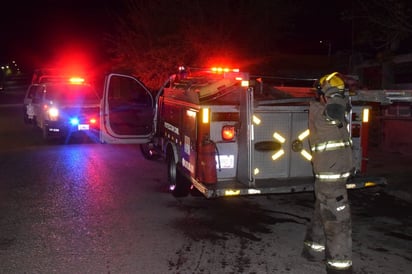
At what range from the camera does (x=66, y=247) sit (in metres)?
5.73

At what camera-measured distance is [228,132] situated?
689cm

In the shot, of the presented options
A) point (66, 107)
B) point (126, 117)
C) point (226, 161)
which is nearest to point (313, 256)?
point (226, 161)

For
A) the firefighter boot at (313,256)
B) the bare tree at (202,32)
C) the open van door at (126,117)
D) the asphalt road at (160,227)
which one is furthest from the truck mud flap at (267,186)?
the bare tree at (202,32)

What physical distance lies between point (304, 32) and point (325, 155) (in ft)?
78.8

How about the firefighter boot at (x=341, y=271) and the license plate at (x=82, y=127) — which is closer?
the firefighter boot at (x=341, y=271)

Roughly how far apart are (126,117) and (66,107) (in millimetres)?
2995

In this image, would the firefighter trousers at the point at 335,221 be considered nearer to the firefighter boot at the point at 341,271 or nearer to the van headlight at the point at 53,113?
the firefighter boot at the point at 341,271

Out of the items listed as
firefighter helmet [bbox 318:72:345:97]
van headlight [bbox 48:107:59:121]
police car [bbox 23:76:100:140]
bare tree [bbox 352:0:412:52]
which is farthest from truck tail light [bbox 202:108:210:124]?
van headlight [bbox 48:107:59:121]

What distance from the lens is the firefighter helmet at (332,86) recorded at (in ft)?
15.8

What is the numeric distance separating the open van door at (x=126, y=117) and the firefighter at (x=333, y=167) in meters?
6.06

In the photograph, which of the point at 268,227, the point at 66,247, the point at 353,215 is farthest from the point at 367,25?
the point at 66,247

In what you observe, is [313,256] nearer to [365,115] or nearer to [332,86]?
[332,86]

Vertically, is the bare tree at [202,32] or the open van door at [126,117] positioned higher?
the bare tree at [202,32]

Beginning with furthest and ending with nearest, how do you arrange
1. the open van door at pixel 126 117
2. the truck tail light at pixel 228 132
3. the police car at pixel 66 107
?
the police car at pixel 66 107 → the open van door at pixel 126 117 → the truck tail light at pixel 228 132
